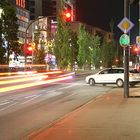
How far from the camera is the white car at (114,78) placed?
36.1 metres

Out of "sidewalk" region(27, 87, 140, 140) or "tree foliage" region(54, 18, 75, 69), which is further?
"tree foliage" region(54, 18, 75, 69)

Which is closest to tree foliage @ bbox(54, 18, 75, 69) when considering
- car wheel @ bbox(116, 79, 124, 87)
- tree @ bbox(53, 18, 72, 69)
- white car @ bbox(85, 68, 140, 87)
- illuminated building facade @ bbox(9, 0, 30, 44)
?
tree @ bbox(53, 18, 72, 69)

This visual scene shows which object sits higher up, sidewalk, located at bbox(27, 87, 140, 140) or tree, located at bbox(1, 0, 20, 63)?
tree, located at bbox(1, 0, 20, 63)

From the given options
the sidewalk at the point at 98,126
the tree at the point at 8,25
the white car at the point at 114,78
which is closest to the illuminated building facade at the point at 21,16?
the tree at the point at 8,25

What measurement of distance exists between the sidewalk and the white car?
19083 millimetres

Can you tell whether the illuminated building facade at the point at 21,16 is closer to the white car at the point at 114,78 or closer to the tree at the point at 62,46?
the tree at the point at 62,46

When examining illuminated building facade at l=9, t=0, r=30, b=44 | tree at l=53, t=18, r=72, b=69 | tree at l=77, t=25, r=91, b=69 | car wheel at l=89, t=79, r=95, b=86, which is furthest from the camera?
illuminated building facade at l=9, t=0, r=30, b=44

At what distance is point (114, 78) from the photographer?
37062 millimetres

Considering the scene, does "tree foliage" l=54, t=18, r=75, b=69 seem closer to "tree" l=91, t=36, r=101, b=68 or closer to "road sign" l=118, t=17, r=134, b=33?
"tree" l=91, t=36, r=101, b=68

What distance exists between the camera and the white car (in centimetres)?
3610

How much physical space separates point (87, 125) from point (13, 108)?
23.4 ft

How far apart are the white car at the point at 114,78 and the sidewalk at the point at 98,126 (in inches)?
751

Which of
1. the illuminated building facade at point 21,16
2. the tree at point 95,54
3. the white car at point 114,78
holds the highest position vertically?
the illuminated building facade at point 21,16

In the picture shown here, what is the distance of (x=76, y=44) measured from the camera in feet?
375
